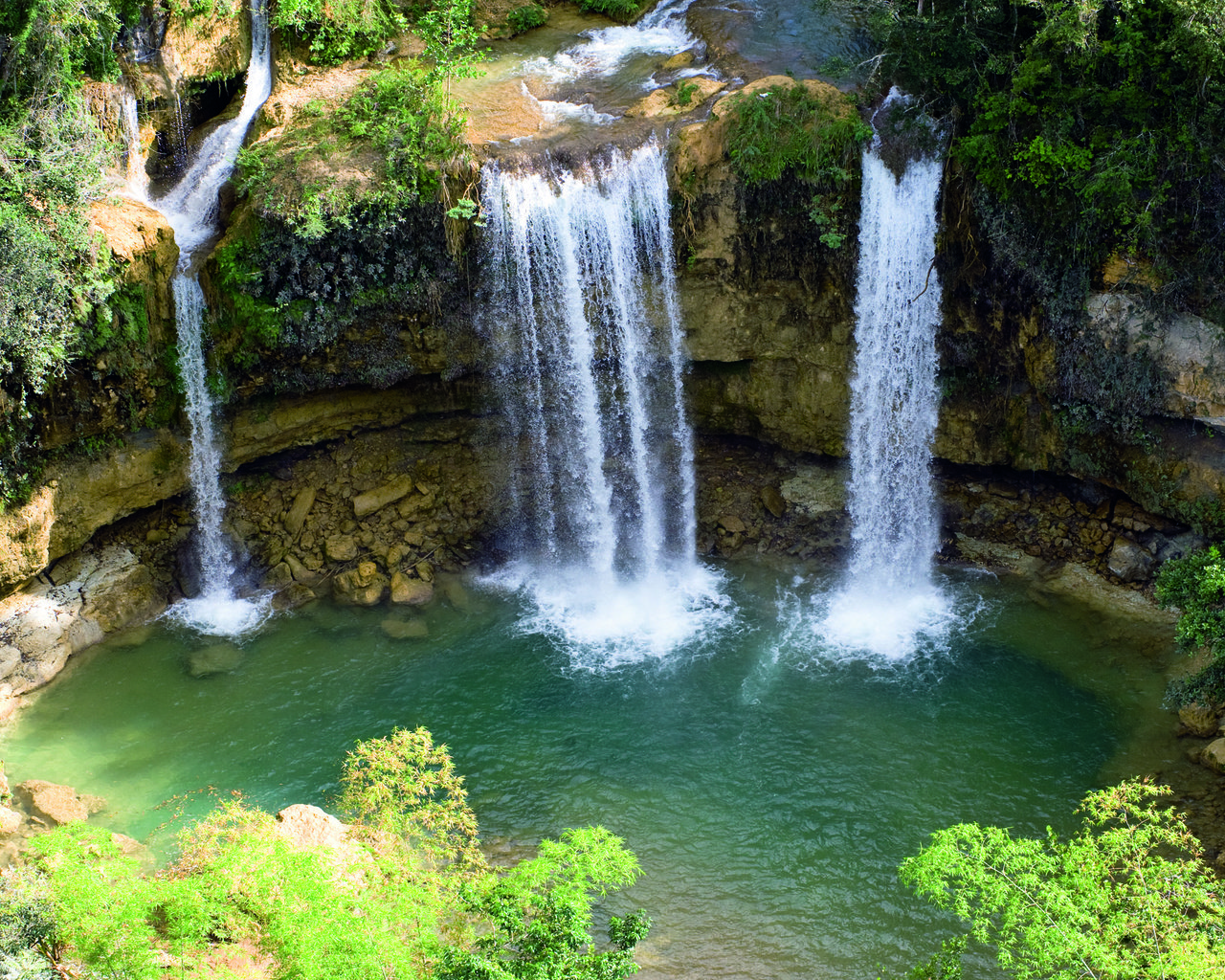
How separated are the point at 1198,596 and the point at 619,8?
18696 mm

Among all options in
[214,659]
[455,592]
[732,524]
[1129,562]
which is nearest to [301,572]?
[214,659]

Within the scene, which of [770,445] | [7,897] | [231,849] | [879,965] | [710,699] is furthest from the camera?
[770,445]

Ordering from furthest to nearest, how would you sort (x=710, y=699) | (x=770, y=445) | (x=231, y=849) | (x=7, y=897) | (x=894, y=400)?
(x=770, y=445) < (x=894, y=400) < (x=710, y=699) < (x=231, y=849) < (x=7, y=897)

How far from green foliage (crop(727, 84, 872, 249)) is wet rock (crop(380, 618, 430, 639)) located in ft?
36.2

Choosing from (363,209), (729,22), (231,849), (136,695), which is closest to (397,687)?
(136,695)

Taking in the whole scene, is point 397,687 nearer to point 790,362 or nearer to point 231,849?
point 231,849

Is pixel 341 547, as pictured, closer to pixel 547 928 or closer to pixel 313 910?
pixel 313 910

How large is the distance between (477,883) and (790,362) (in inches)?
518

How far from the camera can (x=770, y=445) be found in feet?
74.1

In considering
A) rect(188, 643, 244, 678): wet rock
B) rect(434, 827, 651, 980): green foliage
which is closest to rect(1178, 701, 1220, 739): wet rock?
rect(434, 827, 651, 980): green foliage

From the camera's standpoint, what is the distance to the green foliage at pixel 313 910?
10266 millimetres

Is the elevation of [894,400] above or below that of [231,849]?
above

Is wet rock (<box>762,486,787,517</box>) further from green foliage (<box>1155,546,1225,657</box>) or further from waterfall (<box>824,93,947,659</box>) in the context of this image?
green foliage (<box>1155,546,1225,657</box>)

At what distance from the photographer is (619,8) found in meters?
24.6
